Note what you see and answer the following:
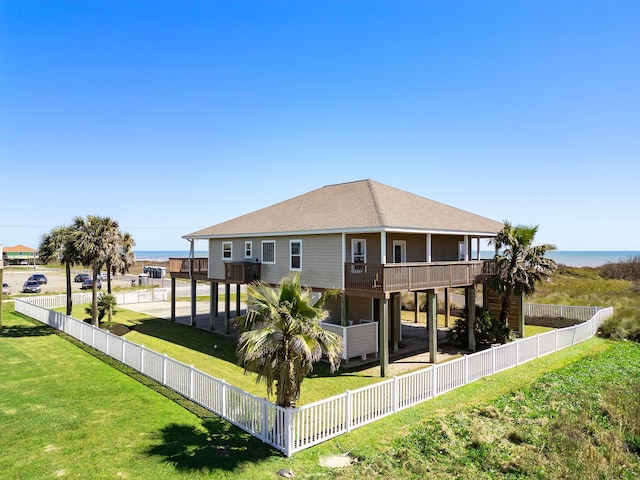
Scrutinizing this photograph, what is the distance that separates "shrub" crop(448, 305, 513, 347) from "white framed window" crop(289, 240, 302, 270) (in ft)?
27.7

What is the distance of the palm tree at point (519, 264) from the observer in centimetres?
1888

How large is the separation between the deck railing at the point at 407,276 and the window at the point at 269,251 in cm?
504

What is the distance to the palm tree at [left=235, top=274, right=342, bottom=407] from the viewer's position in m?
8.52

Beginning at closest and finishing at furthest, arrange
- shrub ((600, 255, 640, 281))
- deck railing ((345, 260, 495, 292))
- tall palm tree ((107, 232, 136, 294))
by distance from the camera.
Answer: deck railing ((345, 260, 495, 292))
tall palm tree ((107, 232, 136, 294))
shrub ((600, 255, 640, 281))

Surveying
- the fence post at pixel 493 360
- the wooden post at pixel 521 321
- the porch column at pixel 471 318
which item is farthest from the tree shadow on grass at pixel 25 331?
the wooden post at pixel 521 321

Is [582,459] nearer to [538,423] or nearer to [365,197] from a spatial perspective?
[538,423]

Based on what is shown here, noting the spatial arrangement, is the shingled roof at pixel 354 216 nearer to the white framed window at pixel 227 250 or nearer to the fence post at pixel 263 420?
the white framed window at pixel 227 250

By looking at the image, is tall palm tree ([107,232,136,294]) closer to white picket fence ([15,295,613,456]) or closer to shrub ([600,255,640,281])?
white picket fence ([15,295,613,456])

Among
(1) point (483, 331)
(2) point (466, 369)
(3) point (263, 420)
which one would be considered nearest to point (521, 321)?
(1) point (483, 331)

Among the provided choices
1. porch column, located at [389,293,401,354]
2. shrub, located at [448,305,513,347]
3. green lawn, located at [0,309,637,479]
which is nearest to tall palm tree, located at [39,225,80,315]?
green lawn, located at [0,309,637,479]

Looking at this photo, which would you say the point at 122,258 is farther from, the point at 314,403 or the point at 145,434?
the point at 314,403

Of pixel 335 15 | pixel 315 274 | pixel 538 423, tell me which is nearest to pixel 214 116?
pixel 335 15

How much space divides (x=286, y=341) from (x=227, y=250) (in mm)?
15210

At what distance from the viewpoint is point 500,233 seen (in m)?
19.9
